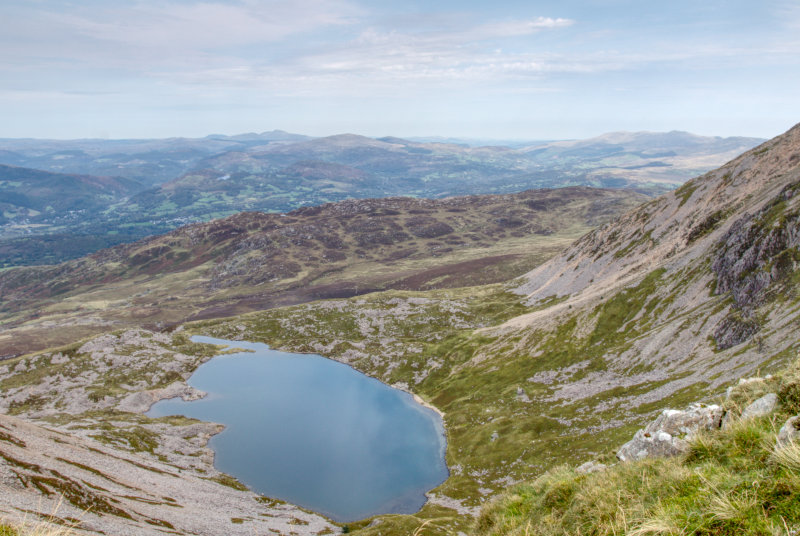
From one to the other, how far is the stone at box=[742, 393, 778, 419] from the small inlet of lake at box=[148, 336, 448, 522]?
7152 cm

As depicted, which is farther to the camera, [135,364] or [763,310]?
[135,364]

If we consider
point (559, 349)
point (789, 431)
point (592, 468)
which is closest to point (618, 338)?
point (559, 349)

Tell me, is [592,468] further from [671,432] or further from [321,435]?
[321,435]

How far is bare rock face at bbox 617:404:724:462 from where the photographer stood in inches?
899

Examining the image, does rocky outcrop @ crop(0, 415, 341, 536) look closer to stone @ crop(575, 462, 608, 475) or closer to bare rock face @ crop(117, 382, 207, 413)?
stone @ crop(575, 462, 608, 475)

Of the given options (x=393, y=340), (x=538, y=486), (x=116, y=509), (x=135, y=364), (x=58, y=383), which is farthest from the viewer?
(x=393, y=340)

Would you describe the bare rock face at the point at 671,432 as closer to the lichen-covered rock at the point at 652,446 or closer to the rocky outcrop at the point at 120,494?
the lichen-covered rock at the point at 652,446

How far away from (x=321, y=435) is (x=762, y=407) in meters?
105

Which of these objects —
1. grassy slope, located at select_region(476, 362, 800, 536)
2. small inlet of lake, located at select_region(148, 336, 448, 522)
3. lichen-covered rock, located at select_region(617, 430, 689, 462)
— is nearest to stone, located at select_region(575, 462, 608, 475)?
lichen-covered rock, located at select_region(617, 430, 689, 462)

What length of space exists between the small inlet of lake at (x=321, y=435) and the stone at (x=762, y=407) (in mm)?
71524

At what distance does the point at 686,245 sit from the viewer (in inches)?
4579

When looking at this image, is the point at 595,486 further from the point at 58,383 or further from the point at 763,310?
the point at 58,383

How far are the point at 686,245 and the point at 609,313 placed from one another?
29.8m

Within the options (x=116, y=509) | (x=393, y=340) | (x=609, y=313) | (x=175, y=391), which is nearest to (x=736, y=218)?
(x=609, y=313)
